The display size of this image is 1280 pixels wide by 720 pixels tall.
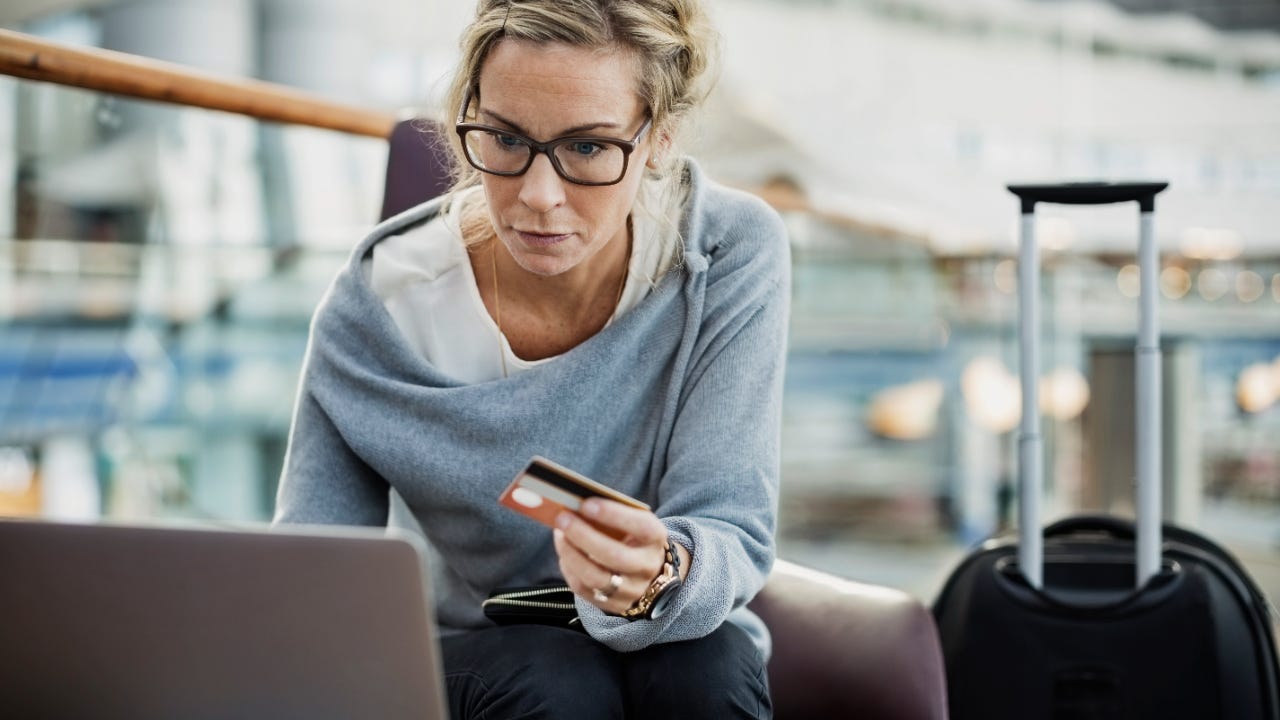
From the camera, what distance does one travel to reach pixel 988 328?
10.7ft

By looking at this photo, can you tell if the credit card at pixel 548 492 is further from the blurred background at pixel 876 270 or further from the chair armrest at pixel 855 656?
the blurred background at pixel 876 270

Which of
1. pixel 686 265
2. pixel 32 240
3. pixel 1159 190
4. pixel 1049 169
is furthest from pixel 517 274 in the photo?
pixel 1049 169

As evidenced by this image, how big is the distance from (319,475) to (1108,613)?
0.86 meters

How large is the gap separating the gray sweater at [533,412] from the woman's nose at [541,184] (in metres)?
0.18

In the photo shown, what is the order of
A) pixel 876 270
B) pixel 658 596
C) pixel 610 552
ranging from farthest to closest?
pixel 876 270 < pixel 658 596 < pixel 610 552

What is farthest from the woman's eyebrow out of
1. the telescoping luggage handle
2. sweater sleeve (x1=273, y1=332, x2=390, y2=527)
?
the telescoping luggage handle

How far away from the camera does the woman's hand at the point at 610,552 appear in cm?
79

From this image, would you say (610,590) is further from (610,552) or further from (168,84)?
(168,84)

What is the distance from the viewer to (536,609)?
1044 mm

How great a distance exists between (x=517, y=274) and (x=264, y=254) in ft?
5.41

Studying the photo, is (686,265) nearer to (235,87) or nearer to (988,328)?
(235,87)

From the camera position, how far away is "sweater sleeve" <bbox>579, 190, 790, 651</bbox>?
963 millimetres

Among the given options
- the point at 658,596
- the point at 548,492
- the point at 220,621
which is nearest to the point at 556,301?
the point at 658,596

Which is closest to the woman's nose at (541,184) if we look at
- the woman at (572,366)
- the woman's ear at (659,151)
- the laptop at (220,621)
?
the woman at (572,366)
